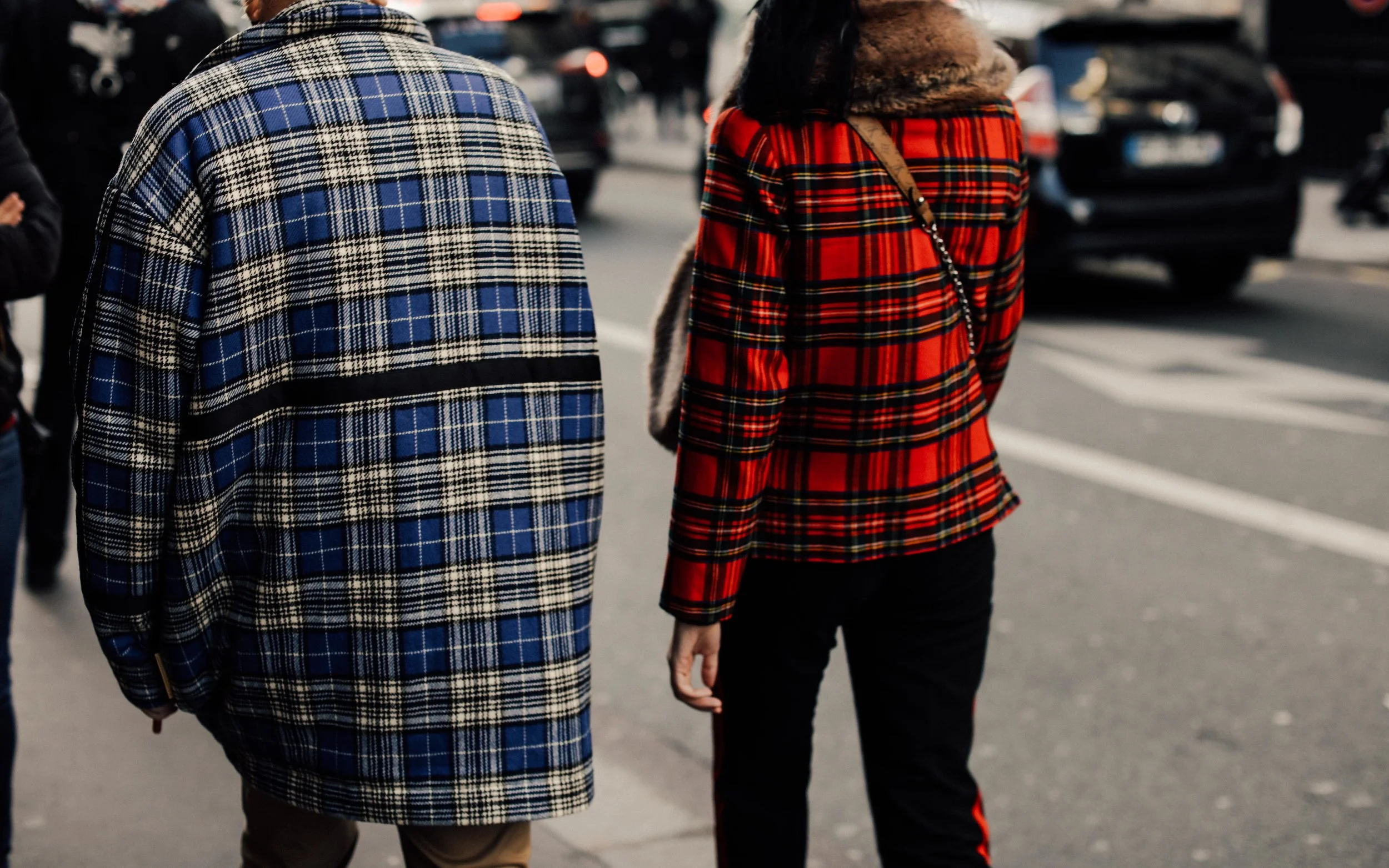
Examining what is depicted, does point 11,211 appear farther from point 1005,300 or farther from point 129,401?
point 1005,300

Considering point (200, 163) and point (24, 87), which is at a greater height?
point (200, 163)

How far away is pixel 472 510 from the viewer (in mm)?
1998

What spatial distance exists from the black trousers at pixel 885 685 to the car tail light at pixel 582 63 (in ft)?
37.3

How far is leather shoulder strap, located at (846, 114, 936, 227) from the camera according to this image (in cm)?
216

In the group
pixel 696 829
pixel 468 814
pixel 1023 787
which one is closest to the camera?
pixel 468 814

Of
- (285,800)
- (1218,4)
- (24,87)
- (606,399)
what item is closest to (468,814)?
(285,800)

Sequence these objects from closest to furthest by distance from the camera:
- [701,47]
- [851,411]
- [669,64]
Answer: [851,411] → [669,64] → [701,47]

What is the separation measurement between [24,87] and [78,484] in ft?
10.1

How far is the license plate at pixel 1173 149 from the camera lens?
346 inches

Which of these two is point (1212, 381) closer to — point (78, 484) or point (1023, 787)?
point (1023, 787)

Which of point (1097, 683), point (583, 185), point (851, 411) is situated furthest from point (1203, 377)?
point (583, 185)

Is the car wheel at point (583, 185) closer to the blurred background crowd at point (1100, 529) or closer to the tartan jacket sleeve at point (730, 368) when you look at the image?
the blurred background crowd at point (1100, 529)

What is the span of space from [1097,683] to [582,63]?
10.0m

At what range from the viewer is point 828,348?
2.21 m
